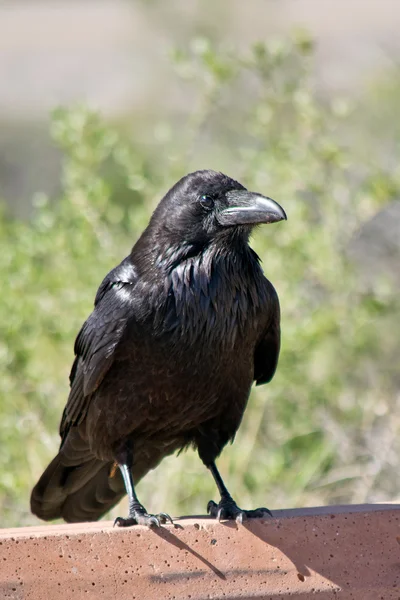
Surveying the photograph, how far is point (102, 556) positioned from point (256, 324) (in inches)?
48.3

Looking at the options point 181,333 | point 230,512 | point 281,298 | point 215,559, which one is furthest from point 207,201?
point 281,298

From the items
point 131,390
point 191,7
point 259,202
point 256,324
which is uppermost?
point 191,7

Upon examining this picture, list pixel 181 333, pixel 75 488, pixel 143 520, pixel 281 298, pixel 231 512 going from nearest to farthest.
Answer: pixel 143 520, pixel 231 512, pixel 181 333, pixel 75 488, pixel 281 298

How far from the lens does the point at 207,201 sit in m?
4.01

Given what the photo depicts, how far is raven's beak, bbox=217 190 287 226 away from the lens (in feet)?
12.5

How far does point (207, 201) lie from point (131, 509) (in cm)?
123

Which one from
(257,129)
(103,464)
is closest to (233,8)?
(257,129)

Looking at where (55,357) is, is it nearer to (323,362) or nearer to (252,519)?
(323,362)

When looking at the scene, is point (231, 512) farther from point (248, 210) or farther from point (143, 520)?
point (248, 210)

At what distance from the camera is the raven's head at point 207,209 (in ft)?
12.9

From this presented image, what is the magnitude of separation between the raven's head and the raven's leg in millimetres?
906

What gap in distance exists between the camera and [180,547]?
3.31 meters

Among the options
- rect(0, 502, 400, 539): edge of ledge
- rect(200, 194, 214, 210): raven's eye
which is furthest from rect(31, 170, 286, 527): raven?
rect(0, 502, 400, 539): edge of ledge

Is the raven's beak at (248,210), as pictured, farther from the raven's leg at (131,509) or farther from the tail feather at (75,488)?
the tail feather at (75,488)
